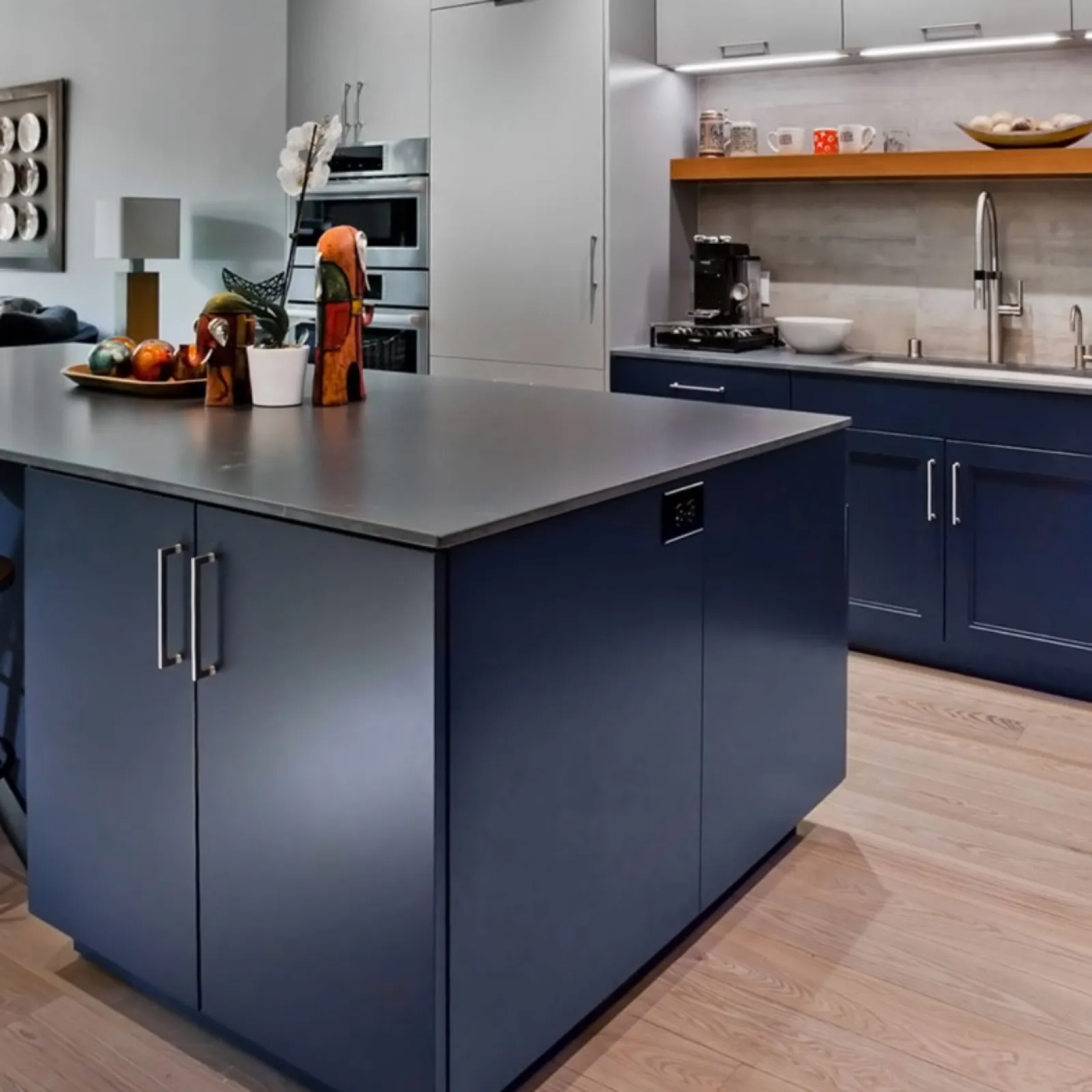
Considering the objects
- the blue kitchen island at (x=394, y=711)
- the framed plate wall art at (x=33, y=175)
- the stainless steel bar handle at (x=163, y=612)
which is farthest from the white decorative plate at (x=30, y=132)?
the stainless steel bar handle at (x=163, y=612)

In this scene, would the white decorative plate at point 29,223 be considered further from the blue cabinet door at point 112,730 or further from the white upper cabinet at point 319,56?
the blue cabinet door at point 112,730

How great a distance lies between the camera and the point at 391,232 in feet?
15.8

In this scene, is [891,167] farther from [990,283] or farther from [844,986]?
[844,986]

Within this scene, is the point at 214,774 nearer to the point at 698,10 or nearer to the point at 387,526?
the point at 387,526

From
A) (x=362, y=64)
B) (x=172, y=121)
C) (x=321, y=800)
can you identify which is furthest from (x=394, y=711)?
(x=172, y=121)

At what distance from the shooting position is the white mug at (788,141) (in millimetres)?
4148

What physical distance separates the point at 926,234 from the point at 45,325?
12.2 feet

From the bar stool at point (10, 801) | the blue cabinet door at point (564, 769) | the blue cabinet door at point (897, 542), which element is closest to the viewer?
the blue cabinet door at point (564, 769)

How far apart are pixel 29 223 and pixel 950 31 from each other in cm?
512

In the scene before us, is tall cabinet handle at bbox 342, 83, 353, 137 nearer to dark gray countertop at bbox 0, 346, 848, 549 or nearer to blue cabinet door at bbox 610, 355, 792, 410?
blue cabinet door at bbox 610, 355, 792, 410

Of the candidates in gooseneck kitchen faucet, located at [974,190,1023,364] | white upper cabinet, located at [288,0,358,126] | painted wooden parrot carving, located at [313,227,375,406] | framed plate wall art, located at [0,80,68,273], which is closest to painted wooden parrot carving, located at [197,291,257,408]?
painted wooden parrot carving, located at [313,227,375,406]

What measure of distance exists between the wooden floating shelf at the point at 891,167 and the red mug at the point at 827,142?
0.28 feet

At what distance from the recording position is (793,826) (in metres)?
2.51

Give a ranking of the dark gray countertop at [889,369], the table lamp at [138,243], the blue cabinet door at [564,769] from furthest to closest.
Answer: the table lamp at [138,243], the dark gray countertop at [889,369], the blue cabinet door at [564,769]
